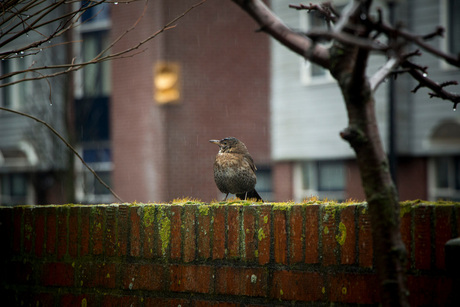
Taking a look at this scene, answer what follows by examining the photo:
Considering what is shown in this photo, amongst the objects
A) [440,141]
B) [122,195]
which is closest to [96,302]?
[440,141]

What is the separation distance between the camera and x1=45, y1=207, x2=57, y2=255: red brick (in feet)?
9.27

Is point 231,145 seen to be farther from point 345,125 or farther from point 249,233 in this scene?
point 345,125

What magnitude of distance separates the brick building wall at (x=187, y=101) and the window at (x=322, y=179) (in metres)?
2.69

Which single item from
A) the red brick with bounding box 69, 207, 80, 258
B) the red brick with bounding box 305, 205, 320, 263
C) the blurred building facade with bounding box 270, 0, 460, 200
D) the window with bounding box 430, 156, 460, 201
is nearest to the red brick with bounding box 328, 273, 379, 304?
the red brick with bounding box 305, 205, 320, 263

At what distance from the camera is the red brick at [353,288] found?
2145 mm

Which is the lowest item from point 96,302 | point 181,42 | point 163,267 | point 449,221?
point 96,302

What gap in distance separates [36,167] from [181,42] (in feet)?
16.7

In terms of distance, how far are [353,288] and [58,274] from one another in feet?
4.72

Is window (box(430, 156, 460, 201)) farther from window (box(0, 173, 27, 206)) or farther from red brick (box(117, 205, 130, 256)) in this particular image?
window (box(0, 173, 27, 206))

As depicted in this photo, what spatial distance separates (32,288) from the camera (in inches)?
113

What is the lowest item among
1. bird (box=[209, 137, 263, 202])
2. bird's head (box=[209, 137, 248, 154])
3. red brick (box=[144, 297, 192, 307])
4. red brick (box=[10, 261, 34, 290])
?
red brick (box=[144, 297, 192, 307])

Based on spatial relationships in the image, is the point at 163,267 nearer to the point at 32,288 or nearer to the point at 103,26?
the point at 32,288

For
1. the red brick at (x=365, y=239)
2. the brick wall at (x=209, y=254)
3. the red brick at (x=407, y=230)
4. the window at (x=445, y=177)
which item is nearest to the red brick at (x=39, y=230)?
the brick wall at (x=209, y=254)

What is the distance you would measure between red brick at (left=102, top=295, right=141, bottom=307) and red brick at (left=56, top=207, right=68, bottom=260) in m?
0.33
